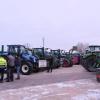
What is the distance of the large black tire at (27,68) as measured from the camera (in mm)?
26656

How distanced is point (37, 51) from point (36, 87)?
14.8 metres

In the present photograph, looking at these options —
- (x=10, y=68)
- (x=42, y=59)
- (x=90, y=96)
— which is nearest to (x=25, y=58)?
(x=42, y=59)

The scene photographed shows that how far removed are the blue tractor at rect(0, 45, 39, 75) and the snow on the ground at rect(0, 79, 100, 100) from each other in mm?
8570

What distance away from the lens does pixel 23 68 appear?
2684cm

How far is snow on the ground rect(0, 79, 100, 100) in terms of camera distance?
46.9 feet

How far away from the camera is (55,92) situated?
1573 cm

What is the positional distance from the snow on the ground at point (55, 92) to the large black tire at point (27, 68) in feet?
27.6

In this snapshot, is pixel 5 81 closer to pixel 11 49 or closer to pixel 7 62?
pixel 7 62

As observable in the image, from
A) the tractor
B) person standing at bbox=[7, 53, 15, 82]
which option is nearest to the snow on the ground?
person standing at bbox=[7, 53, 15, 82]

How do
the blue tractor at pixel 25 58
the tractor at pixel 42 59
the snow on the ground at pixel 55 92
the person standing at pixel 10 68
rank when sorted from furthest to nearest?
the tractor at pixel 42 59, the blue tractor at pixel 25 58, the person standing at pixel 10 68, the snow on the ground at pixel 55 92

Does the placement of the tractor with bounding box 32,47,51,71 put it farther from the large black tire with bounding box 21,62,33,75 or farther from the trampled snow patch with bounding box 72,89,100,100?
the trampled snow patch with bounding box 72,89,100,100

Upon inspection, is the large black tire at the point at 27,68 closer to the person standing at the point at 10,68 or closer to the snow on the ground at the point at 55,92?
the person standing at the point at 10,68

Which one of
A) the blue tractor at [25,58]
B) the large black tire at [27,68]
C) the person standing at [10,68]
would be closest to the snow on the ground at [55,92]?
the person standing at [10,68]

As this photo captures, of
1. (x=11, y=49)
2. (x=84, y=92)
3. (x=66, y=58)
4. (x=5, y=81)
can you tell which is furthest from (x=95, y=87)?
(x=66, y=58)
